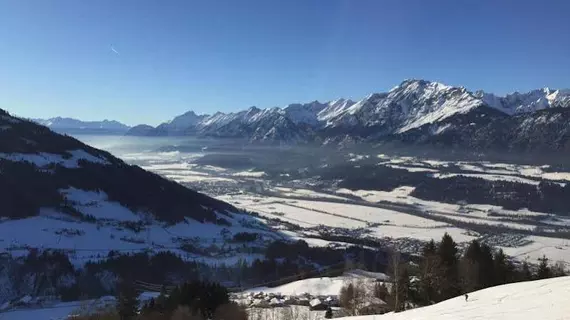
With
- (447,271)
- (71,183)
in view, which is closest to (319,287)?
(447,271)

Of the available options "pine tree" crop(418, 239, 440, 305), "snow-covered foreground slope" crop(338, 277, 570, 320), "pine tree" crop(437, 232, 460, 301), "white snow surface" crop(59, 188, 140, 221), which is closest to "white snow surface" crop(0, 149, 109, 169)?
"white snow surface" crop(59, 188, 140, 221)

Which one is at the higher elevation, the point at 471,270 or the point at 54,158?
the point at 54,158

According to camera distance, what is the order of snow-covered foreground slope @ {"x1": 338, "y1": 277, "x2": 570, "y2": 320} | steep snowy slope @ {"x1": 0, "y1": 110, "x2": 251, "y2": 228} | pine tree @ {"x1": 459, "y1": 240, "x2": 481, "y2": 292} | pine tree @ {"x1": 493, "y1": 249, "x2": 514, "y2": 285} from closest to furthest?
1. snow-covered foreground slope @ {"x1": 338, "y1": 277, "x2": 570, "y2": 320}
2. pine tree @ {"x1": 459, "y1": 240, "x2": 481, "y2": 292}
3. pine tree @ {"x1": 493, "y1": 249, "x2": 514, "y2": 285}
4. steep snowy slope @ {"x1": 0, "y1": 110, "x2": 251, "y2": 228}

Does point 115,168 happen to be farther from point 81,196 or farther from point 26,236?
point 26,236

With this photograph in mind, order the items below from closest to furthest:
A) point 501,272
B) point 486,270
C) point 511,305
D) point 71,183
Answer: point 511,305
point 486,270
point 501,272
point 71,183

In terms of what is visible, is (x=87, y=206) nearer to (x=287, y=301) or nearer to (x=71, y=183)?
(x=71, y=183)

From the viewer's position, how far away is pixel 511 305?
25625mm

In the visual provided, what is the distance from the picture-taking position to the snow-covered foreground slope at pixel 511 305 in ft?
74.7

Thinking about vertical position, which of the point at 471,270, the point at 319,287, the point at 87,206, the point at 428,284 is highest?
the point at 87,206

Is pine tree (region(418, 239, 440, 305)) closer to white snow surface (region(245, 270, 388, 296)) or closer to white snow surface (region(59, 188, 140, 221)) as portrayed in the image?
white snow surface (region(245, 270, 388, 296))

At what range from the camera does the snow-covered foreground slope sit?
896 inches

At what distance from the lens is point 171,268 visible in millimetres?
108562

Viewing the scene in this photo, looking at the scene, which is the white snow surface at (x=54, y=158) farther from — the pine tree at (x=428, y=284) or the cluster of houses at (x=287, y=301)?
the pine tree at (x=428, y=284)

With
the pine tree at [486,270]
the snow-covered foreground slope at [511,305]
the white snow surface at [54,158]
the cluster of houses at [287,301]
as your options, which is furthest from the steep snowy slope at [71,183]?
the snow-covered foreground slope at [511,305]
